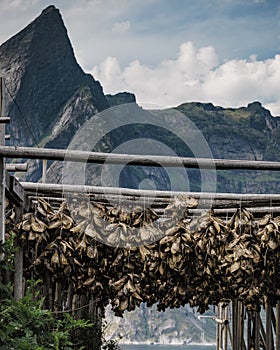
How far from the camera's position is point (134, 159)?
393cm

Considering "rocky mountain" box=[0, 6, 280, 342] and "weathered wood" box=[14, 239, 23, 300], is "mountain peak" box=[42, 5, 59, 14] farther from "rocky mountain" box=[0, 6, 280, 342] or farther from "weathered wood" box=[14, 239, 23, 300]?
"weathered wood" box=[14, 239, 23, 300]

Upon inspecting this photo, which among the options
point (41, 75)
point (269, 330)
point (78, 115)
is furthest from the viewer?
point (41, 75)

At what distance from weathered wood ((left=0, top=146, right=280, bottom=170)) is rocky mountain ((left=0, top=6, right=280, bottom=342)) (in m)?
72.1

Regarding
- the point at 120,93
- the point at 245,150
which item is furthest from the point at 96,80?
the point at 245,150

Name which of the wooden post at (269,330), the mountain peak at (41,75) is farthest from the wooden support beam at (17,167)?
the mountain peak at (41,75)

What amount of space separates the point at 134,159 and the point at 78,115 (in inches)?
3408

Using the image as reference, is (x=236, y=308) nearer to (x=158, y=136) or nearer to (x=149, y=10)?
(x=158, y=136)

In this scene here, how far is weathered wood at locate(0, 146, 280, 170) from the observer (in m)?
3.88

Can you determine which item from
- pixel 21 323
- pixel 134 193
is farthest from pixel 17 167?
pixel 21 323

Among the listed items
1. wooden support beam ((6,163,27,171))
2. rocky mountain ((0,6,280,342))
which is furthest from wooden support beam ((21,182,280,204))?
rocky mountain ((0,6,280,342))

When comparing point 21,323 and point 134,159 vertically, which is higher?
point 134,159

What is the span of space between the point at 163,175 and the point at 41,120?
57.3 ft

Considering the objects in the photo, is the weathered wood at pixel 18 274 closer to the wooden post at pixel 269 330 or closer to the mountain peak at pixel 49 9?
the wooden post at pixel 269 330

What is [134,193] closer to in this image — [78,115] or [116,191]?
[116,191]
